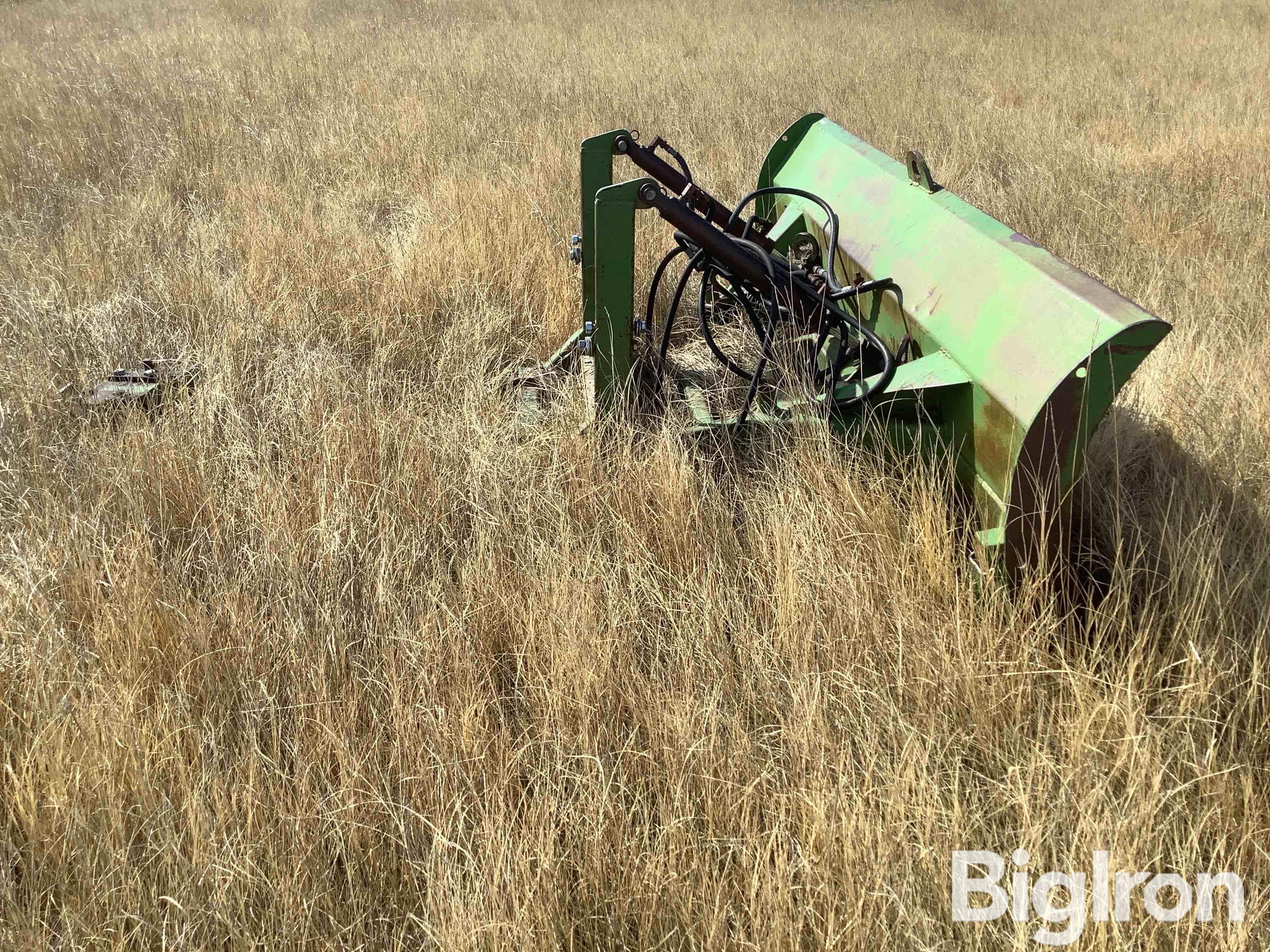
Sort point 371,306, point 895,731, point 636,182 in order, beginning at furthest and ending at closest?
point 371,306, point 636,182, point 895,731

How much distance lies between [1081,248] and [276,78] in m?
7.65

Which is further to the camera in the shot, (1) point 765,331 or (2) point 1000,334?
(1) point 765,331

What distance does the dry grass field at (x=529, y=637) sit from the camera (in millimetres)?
1484

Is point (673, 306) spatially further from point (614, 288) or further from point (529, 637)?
point (529, 637)

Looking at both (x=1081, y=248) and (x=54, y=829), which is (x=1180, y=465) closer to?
(x=1081, y=248)

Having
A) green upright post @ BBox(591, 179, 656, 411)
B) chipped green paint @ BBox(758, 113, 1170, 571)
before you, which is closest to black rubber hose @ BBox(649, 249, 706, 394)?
green upright post @ BBox(591, 179, 656, 411)

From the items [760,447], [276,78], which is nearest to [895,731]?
[760,447]

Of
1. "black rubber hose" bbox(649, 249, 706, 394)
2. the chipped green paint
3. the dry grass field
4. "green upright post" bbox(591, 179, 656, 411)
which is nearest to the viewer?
the dry grass field

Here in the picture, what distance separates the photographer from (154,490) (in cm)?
263

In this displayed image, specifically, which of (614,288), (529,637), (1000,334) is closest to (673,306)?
(614,288)

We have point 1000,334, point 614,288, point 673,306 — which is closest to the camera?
point 1000,334

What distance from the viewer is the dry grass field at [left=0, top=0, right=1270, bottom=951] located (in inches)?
58.4

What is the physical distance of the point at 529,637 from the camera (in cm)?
204

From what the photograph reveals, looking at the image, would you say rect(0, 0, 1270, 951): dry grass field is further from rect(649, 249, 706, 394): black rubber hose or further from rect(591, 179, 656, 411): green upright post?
rect(649, 249, 706, 394): black rubber hose
